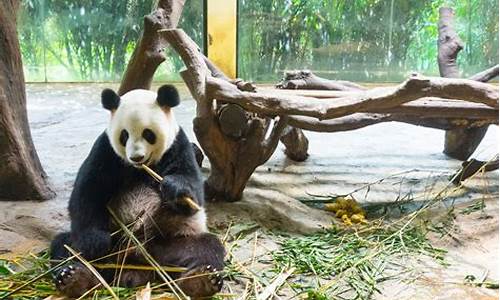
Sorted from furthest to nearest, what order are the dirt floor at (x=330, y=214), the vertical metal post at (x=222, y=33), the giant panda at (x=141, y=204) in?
1. the vertical metal post at (x=222, y=33)
2. the dirt floor at (x=330, y=214)
3. the giant panda at (x=141, y=204)

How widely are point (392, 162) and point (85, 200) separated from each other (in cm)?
313

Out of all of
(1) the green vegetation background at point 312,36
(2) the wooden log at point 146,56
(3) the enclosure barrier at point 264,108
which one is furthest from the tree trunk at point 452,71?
(1) the green vegetation background at point 312,36

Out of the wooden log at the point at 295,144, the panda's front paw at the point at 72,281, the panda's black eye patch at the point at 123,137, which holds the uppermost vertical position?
the panda's black eye patch at the point at 123,137

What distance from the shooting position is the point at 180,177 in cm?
253

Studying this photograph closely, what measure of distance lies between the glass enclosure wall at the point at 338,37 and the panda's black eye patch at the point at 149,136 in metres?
5.60

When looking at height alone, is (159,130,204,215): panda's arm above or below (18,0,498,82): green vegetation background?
below

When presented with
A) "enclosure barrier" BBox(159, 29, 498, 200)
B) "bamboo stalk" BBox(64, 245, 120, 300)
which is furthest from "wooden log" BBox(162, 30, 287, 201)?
"bamboo stalk" BBox(64, 245, 120, 300)

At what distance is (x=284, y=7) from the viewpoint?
801 centimetres

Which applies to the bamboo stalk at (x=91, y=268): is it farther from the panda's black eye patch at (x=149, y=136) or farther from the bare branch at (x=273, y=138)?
the bare branch at (x=273, y=138)

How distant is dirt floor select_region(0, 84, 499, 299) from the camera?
267cm

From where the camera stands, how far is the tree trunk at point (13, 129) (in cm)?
332

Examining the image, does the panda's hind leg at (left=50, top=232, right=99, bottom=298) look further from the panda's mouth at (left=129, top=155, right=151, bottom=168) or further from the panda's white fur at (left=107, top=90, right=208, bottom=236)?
the panda's mouth at (left=129, top=155, right=151, bottom=168)

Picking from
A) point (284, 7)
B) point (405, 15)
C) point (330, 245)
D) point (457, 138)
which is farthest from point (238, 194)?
point (405, 15)

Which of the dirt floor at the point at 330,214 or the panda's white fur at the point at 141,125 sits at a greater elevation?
the panda's white fur at the point at 141,125
